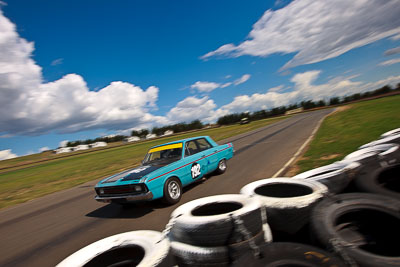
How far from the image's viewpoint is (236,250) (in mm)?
1995

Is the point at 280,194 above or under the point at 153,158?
under

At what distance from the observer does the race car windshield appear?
5.97m

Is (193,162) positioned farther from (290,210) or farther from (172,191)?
(290,210)

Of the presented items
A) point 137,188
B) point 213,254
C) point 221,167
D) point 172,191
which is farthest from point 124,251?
point 221,167

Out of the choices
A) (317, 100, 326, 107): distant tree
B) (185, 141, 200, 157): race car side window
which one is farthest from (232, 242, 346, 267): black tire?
(317, 100, 326, 107): distant tree

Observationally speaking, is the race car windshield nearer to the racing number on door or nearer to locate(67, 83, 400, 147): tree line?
the racing number on door

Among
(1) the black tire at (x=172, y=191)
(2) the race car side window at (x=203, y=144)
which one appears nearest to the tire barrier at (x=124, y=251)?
(1) the black tire at (x=172, y=191)

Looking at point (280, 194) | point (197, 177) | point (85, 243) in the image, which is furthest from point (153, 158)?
point (280, 194)

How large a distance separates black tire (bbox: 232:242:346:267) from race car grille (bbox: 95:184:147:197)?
3.26 meters

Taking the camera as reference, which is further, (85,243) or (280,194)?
(85,243)

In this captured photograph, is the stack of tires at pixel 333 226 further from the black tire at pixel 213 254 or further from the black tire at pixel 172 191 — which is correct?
the black tire at pixel 172 191

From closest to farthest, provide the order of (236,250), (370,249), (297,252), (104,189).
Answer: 1. (297,252)
2. (236,250)
3. (370,249)
4. (104,189)

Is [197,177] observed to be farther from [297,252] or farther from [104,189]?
[297,252]

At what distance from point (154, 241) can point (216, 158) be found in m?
5.02
